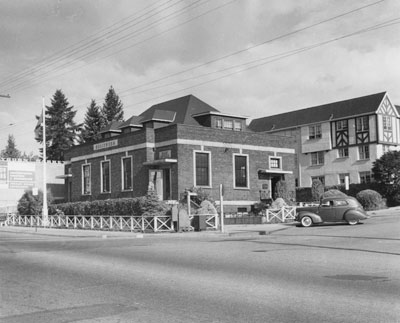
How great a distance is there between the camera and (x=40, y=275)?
11.8 m

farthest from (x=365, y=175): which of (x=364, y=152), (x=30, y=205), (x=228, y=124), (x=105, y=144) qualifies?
(x=30, y=205)

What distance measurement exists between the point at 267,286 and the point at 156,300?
2297mm

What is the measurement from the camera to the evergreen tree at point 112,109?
9069cm

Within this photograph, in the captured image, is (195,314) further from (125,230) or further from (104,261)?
(125,230)

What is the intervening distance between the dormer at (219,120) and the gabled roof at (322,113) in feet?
67.1

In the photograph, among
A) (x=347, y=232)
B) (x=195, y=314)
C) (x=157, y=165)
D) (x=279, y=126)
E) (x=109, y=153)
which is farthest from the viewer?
(x=279, y=126)

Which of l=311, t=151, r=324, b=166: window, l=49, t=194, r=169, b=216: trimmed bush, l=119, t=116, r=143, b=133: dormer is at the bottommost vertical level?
l=49, t=194, r=169, b=216: trimmed bush

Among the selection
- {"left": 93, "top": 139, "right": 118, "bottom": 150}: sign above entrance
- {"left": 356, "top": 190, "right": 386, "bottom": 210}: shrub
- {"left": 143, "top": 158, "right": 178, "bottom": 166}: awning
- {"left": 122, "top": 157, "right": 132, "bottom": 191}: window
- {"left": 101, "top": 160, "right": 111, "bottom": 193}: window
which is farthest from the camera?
{"left": 101, "top": 160, "right": 111, "bottom": 193}: window

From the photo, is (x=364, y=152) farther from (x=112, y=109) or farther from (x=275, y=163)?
(x=112, y=109)

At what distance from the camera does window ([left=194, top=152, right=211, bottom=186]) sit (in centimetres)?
3925

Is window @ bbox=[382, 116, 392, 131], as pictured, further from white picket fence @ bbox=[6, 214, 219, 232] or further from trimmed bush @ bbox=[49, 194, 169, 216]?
white picket fence @ bbox=[6, 214, 219, 232]


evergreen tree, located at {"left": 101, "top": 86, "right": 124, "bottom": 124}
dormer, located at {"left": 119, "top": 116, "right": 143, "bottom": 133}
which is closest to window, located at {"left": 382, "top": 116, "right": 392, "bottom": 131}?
dormer, located at {"left": 119, "top": 116, "right": 143, "bottom": 133}

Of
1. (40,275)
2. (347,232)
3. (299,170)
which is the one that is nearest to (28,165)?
(299,170)

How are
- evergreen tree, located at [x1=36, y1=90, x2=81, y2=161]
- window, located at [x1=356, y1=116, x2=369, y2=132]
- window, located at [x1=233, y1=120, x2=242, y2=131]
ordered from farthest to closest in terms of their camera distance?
1. evergreen tree, located at [x1=36, y1=90, x2=81, y2=161]
2. window, located at [x1=356, y1=116, x2=369, y2=132]
3. window, located at [x1=233, y1=120, x2=242, y2=131]
